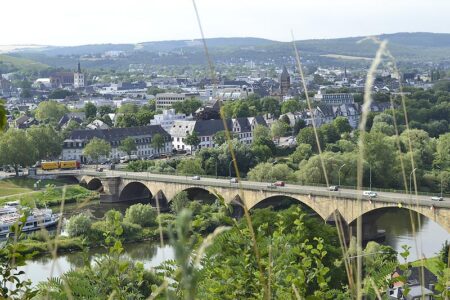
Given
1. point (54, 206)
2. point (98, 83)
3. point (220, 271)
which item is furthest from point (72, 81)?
point (220, 271)

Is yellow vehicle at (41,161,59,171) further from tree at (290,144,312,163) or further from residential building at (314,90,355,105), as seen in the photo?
residential building at (314,90,355,105)

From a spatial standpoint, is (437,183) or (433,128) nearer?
(437,183)

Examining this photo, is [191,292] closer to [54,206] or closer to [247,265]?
[247,265]

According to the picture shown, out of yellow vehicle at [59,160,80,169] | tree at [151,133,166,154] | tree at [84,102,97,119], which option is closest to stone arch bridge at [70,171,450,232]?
yellow vehicle at [59,160,80,169]

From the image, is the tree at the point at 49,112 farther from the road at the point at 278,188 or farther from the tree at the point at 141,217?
the tree at the point at 141,217

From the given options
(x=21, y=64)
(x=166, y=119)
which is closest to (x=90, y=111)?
(x=166, y=119)

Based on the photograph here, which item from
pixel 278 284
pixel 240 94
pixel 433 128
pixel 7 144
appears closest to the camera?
pixel 278 284

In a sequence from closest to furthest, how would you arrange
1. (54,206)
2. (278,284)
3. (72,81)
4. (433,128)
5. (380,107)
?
(278,284)
(54,206)
(433,128)
(380,107)
(72,81)
